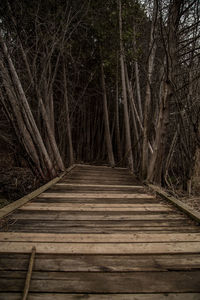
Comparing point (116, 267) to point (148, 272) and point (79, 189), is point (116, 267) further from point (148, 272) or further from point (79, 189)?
point (79, 189)

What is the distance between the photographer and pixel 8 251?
1027mm

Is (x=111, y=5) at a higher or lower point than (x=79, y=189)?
higher

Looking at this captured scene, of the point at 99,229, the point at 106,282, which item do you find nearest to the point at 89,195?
the point at 99,229

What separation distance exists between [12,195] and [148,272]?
314 cm

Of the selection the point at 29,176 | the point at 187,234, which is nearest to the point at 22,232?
the point at 187,234

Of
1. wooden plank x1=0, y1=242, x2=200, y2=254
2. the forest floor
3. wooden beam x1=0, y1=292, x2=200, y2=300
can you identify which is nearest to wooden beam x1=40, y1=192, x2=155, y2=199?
wooden plank x1=0, y1=242, x2=200, y2=254

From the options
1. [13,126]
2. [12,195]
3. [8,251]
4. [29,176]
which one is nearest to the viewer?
[8,251]

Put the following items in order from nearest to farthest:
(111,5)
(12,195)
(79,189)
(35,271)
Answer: (35,271) → (79,189) → (12,195) → (111,5)

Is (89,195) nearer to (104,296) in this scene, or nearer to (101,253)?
(101,253)

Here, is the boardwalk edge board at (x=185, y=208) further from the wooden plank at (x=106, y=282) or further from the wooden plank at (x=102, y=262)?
the wooden plank at (x=106, y=282)

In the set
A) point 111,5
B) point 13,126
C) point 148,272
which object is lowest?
point 148,272

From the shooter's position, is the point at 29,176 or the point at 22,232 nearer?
the point at 22,232

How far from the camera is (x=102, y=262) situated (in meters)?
0.97

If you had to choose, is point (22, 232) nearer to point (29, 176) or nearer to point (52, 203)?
point (52, 203)
